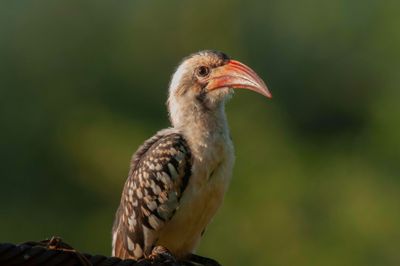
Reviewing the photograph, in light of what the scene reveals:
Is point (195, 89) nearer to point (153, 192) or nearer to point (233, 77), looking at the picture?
point (233, 77)

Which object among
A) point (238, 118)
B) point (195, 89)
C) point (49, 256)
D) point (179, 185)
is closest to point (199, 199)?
point (179, 185)

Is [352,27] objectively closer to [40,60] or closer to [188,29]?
[188,29]

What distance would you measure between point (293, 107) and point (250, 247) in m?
9.55

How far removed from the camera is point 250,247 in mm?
22875

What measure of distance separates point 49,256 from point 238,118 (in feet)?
72.4

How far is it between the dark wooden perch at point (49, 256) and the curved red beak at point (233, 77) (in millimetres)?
2488

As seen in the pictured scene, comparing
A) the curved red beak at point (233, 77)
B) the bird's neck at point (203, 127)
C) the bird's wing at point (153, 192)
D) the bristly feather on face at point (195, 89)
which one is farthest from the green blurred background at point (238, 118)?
the bird's wing at point (153, 192)

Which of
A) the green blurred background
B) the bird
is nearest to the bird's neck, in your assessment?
the bird

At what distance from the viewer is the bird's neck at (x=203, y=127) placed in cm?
819

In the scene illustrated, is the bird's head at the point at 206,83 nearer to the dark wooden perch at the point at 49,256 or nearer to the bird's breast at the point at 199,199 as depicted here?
the bird's breast at the point at 199,199

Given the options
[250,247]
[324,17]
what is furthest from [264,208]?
[324,17]

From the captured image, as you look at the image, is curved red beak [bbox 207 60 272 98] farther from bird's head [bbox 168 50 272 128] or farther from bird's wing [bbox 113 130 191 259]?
bird's wing [bbox 113 130 191 259]

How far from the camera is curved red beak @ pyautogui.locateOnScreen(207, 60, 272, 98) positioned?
8523 millimetres

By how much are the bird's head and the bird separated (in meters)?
0.02
